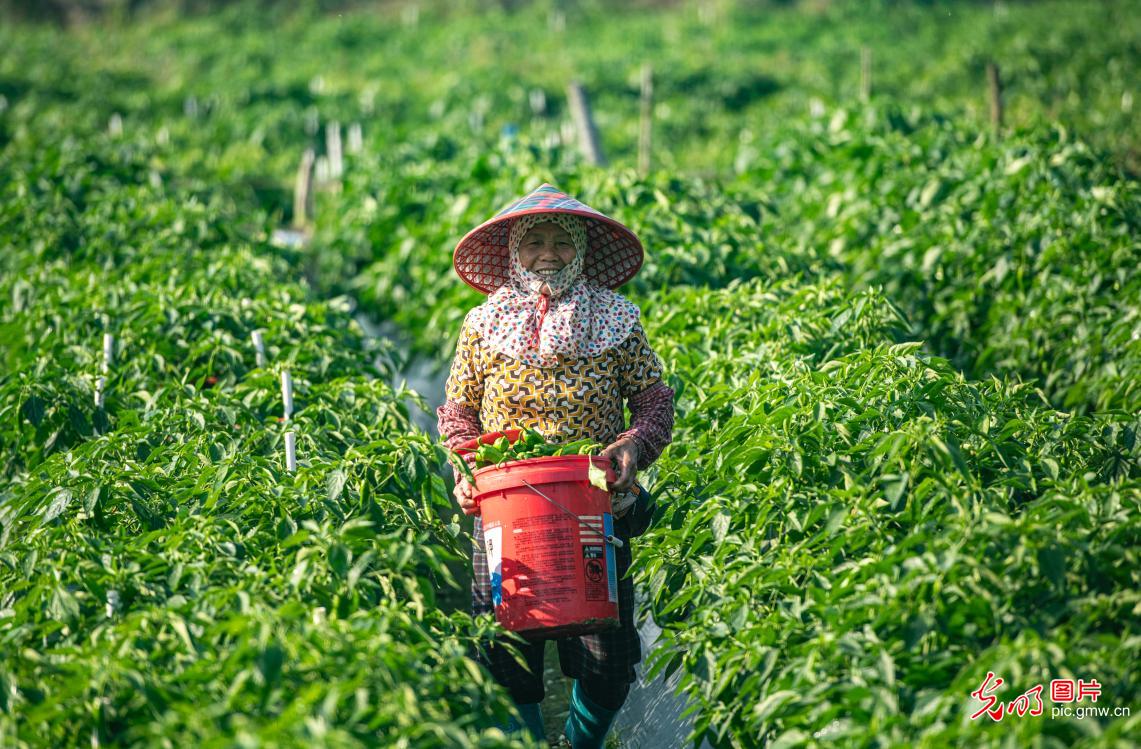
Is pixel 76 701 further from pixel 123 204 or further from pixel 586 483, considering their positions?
pixel 123 204

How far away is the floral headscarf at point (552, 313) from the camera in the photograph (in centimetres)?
314

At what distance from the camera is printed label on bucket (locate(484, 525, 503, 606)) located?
2922 millimetres

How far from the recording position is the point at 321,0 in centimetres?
2088

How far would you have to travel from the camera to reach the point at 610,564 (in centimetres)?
296

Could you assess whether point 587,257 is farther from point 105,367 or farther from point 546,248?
point 105,367

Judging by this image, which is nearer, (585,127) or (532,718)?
(532,718)

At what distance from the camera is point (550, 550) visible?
9.45 feet

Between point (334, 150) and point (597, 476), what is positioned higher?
point (597, 476)

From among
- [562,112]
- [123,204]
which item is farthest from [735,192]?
[562,112]

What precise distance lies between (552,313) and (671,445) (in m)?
0.80

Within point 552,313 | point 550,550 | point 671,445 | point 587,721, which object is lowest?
point 587,721

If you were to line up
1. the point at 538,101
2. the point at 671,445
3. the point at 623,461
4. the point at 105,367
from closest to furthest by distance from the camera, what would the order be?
1. the point at 623,461
2. the point at 671,445
3. the point at 105,367
4. the point at 538,101

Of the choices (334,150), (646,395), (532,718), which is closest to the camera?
(532,718)

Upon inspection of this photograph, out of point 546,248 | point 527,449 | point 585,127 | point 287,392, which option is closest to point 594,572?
point 527,449
